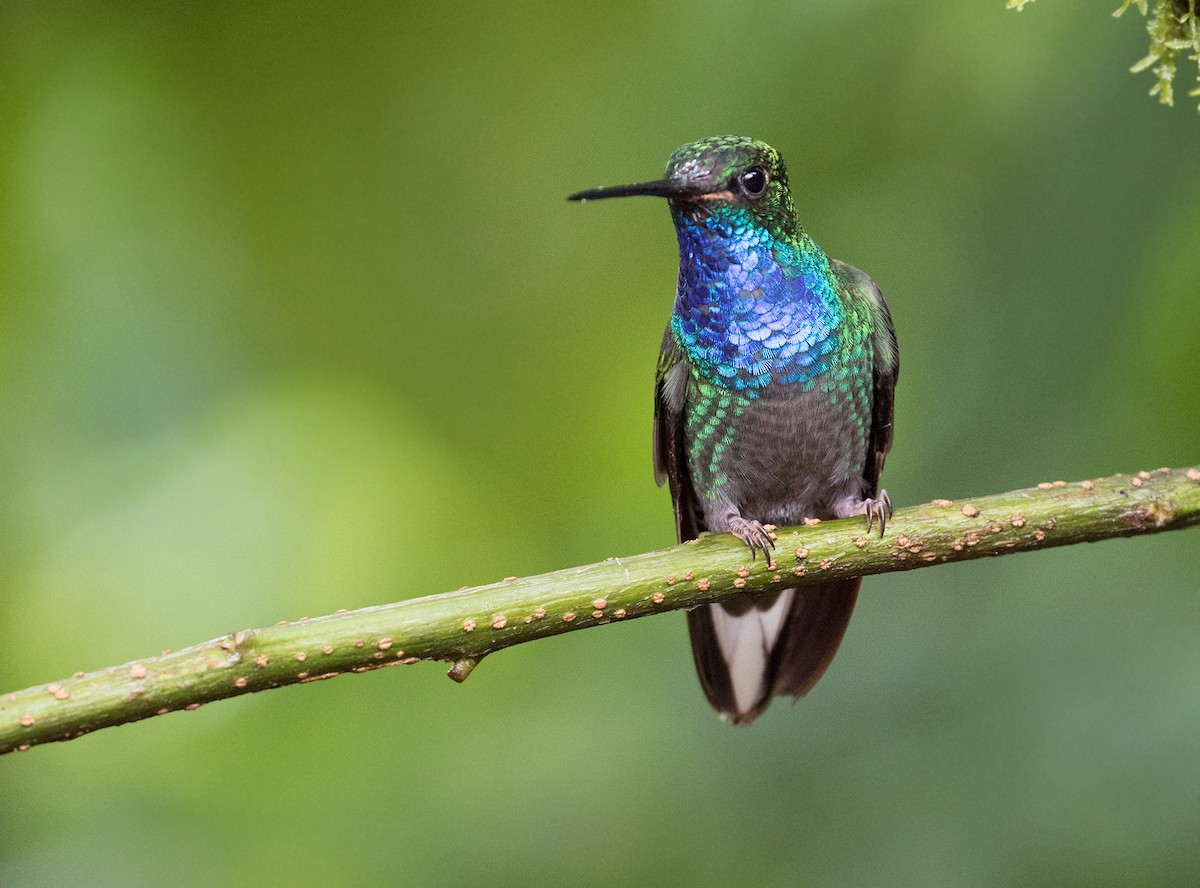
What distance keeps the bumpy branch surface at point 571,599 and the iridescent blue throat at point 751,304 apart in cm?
51

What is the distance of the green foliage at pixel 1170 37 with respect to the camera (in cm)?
191

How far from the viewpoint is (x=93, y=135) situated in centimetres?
363

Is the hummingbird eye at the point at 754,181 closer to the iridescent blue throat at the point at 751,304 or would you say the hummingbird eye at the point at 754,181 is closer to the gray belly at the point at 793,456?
the iridescent blue throat at the point at 751,304

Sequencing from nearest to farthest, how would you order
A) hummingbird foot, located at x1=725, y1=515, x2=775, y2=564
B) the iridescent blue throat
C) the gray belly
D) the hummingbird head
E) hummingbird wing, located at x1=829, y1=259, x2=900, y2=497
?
hummingbird foot, located at x1=725, y1=515, x2=775, y2=564, the hummingbird head, the iridescent blue throat, the gray belly, hummingbird wing, located at x1=829, y1=259, x2=900, y2=497

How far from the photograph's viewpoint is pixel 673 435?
8.84 feet

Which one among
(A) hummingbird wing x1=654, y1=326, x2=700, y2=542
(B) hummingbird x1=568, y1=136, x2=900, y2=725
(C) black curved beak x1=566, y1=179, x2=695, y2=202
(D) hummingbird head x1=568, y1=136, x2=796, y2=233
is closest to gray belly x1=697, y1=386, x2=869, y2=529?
(B) hummingbird x1=568, y1=136, x2=900, y2=725

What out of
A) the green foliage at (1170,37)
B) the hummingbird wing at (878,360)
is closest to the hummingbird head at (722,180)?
the hummingbird wing at (878,360)

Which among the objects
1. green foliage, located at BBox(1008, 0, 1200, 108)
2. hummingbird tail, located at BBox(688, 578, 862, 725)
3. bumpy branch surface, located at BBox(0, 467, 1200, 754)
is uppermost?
green foliage, located at BBox(1008, 0, 1200, 108)

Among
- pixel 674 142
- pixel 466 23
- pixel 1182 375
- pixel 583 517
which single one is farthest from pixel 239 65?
pixel 1182 375

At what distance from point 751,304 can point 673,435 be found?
469 mm

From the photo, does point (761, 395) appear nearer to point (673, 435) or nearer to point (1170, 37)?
point (673, 435)

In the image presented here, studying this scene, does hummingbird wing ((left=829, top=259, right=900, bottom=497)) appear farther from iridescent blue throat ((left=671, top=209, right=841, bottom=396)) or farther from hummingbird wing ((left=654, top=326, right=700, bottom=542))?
hummingbird wing ((left=654, top=326, right=700, bottom=542))

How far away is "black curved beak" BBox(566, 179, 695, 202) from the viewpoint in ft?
6.28

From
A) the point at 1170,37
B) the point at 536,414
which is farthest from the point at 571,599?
the point at 536,414
